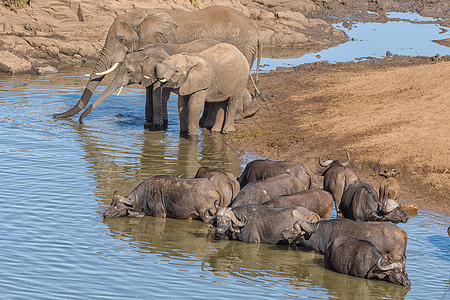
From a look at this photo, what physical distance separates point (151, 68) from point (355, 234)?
928cm

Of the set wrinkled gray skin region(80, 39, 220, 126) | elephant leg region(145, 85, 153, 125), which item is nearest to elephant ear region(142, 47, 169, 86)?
wrinkled gray skin region(80, 39, 220, 126)

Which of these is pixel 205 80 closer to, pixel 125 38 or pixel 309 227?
pixel 125 38

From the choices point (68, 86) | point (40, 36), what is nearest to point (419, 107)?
point (68, 86)

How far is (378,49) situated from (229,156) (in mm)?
25576

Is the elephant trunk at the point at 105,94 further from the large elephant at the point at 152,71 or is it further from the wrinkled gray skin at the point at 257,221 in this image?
the wrinkled gray skin at the point at 257,221

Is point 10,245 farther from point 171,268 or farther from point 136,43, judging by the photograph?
point 136,43

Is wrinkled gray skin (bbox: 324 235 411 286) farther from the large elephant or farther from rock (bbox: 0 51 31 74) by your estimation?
rock (bbox: 0 51 31 74)

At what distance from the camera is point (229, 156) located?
17.1 metres

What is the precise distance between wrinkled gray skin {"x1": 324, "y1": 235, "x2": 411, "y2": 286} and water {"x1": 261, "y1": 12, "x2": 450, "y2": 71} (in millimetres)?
21635

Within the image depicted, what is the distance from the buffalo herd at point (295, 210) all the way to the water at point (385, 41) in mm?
18664

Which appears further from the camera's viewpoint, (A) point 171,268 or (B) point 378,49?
(B) point 378,49

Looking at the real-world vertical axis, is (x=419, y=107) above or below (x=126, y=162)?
above

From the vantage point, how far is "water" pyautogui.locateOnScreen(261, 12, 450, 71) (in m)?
36.1

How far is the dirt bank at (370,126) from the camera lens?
49.1 feet
